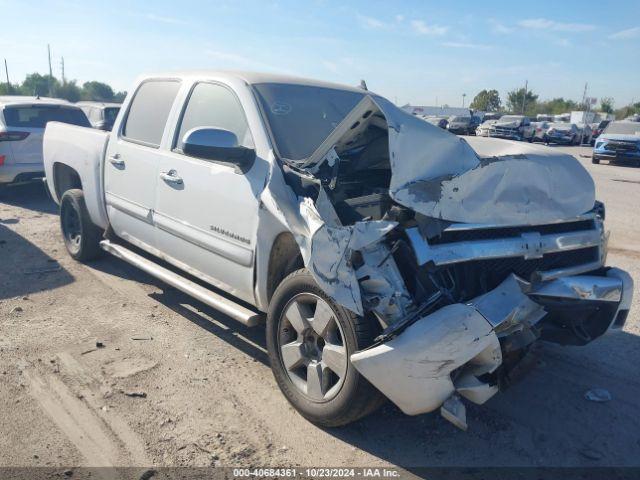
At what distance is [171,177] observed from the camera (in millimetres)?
4277

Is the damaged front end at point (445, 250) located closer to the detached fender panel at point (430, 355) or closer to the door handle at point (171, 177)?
the detached fender panel at point (430, 355)

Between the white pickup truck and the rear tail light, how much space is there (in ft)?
20.9

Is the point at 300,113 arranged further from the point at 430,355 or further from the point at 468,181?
the point at 430,355

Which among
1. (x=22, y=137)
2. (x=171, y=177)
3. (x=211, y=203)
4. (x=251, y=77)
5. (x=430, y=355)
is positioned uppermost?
(x=251, y=77)

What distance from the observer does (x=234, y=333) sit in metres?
4.40

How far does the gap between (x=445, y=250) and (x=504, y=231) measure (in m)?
0.48

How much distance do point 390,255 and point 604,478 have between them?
157 cm

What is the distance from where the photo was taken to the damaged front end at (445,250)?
8.80ft

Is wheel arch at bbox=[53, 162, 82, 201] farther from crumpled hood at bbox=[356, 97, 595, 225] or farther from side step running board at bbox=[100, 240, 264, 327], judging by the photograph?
crumpled hood at bbox=[356, 97, 595, 225]

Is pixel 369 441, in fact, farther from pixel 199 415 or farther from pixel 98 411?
pixel 98 411

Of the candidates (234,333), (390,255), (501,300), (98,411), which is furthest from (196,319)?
(501,300)

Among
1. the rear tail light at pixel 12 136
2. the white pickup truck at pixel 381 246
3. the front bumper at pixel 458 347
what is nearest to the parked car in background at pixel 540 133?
the rear tail light at pixel 12 136

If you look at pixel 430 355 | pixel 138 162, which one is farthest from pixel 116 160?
pixel 430 355

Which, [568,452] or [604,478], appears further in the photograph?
[568,452]
